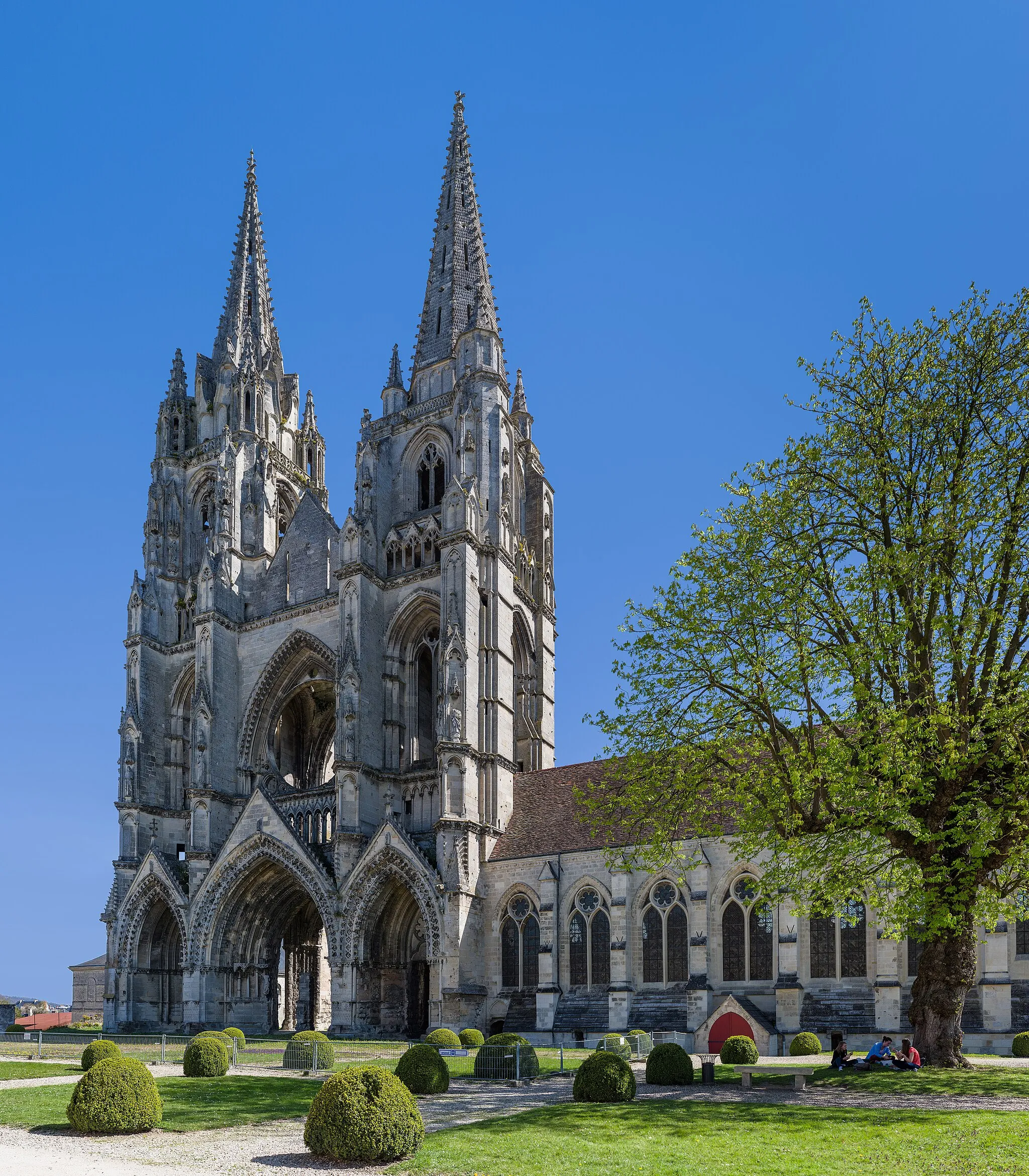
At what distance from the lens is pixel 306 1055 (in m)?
27.5

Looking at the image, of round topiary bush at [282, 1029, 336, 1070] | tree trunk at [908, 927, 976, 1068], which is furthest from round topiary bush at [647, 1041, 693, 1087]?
round topiary bush at [282, 1029, 336, 1070]

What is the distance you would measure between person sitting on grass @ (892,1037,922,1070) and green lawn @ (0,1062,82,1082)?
18245 mm

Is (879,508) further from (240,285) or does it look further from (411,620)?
(240,285)

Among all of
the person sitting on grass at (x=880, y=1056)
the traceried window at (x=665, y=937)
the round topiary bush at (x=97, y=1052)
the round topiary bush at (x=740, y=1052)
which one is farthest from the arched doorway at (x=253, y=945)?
the person sitting on grass at (x=880, y=1056)

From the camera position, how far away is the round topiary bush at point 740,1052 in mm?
27734

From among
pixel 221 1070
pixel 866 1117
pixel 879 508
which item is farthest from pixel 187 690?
pixel 866 1117

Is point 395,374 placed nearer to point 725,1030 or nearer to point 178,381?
point 178,381

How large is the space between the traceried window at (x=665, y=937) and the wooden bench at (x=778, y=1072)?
40.8ft

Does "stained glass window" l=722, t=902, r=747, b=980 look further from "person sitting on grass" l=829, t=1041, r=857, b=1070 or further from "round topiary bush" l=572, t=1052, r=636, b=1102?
"round topiary bush" l=572, t=1052, r=636, b=1102

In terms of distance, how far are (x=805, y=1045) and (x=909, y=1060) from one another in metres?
10.3

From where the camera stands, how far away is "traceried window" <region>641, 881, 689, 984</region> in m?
39.3

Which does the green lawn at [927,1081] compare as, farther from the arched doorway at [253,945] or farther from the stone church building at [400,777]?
the arched doorway at [253,945]

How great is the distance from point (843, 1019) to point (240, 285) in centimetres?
5039

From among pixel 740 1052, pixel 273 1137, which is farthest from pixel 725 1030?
pixel 273 1137
